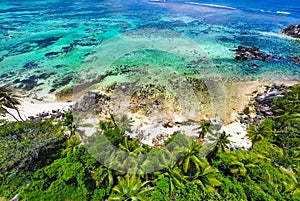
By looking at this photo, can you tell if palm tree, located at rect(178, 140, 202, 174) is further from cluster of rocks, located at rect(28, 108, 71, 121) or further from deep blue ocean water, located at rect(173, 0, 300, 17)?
deep blue ocean water, located at rect(173, 0, 300, 17)

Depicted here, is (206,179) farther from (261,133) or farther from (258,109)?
(258,109)

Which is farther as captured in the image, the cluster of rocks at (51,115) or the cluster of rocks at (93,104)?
the cluster of rocks at (93,104)

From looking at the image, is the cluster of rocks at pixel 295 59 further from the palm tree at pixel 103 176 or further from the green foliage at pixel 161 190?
the palm tree at pixel 103 176

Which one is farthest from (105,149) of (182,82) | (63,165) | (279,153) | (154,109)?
(182,82)

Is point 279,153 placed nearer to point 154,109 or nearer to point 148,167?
point 148,167

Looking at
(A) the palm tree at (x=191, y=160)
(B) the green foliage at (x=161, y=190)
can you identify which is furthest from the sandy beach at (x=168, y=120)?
(B) the green foliage at (x=161, y=190)

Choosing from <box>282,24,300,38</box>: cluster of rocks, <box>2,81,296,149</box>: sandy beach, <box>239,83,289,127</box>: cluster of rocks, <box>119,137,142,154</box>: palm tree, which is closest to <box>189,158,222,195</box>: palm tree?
<box>119,137,142,154</box>: palm tree

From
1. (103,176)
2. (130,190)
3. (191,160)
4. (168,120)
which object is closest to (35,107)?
(103,176)
